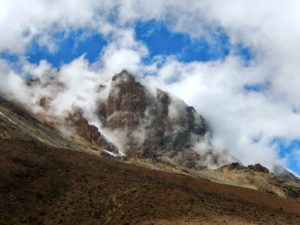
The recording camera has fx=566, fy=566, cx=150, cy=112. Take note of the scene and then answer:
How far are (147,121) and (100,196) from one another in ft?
384

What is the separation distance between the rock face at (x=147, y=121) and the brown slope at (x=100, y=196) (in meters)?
93.6

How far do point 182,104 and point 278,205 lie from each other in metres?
112

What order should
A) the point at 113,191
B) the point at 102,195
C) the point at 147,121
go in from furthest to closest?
the point at 147,121 → the point at 113,191 → the point at 102,195

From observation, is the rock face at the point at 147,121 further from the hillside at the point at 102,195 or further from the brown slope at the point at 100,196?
the brown slope at the point at 100,196

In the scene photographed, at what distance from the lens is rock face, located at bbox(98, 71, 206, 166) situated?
167 metres

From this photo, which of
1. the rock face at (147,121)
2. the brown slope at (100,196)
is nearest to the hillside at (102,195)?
the brown slope at (100,196)

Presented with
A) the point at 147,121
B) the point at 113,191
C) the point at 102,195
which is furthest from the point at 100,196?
the point at 147,121

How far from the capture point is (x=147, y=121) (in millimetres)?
172250

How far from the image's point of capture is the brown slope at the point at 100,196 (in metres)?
50.1

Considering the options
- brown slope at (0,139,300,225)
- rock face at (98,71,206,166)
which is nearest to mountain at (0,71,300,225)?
brown slope at (0,139,300,225)

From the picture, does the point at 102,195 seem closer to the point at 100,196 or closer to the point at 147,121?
the point at 100,196

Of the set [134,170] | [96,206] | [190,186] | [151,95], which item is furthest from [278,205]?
[151,95]

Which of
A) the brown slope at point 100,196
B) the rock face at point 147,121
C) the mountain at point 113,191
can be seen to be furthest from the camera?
the rock face at point 147,121

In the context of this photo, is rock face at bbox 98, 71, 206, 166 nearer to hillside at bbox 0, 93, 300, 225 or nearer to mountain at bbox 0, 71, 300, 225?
mountain at bbox 0, 71, 300, 225
